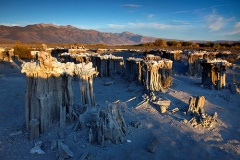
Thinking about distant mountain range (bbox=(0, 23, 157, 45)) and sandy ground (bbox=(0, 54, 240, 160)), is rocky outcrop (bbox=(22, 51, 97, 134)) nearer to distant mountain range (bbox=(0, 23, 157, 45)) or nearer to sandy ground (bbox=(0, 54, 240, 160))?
sandy ground (bbox=(0, 54, 240, 160))

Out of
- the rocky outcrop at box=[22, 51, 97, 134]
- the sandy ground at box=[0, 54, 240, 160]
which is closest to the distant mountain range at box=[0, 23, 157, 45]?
the sandy ground at box=[0, 54, 240, 160]

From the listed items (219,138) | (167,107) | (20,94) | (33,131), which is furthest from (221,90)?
(20,94)

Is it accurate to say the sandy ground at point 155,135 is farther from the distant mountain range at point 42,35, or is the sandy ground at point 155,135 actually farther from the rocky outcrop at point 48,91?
the distant mountain range at point 42,35

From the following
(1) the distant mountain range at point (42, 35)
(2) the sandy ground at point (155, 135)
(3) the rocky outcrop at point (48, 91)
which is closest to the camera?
(2) the sandy ground at point (155, 135)

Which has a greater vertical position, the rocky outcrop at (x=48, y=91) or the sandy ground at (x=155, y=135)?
the rocky outcrop at (x=48, y=91)

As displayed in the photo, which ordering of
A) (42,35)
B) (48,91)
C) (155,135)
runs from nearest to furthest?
(155,135), (48,91), (42,35)

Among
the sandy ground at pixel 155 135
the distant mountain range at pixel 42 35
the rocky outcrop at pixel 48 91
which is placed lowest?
the sandy ground at pixel 155 135

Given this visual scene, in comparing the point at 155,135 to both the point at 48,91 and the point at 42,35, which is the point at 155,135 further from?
the point at 42,35

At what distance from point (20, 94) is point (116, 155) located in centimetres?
869

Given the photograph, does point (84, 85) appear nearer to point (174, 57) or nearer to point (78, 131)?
point (78, 131)

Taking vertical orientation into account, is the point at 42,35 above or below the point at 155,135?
above

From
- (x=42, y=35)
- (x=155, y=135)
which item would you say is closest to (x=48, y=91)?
(x=155, y=135)

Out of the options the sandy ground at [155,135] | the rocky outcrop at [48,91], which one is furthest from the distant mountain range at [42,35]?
the rocky outcrop at [48,91]

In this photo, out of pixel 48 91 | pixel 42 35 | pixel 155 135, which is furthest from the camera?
pixel 42 35
